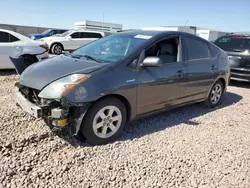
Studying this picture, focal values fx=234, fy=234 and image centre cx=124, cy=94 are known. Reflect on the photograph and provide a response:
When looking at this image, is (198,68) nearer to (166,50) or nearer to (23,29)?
(166,50)

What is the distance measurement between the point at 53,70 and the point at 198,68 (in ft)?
8.96

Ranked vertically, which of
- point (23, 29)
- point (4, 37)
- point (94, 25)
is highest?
point (94, 25)

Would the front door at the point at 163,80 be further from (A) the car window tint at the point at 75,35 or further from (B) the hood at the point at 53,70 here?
(A) the car window tint at the point at 75,35

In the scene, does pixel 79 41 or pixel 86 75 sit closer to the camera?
pixel 86 75

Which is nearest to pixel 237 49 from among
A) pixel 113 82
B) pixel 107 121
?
pixel 113 82

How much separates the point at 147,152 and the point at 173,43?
6.75 ft

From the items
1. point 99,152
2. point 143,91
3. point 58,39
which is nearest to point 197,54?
point 143,91

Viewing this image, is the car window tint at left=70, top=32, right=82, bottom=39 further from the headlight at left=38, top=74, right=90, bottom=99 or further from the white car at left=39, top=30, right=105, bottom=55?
the headlight at left=38, top=74, right=90, bottom=99

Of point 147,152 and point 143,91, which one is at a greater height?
point 143,91

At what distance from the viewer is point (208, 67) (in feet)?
15.7

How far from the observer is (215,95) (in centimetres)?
530

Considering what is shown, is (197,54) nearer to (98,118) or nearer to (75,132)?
(98,118)

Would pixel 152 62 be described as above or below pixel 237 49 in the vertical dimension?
below

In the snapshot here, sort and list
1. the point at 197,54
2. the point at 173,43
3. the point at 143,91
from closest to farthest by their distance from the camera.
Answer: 1. the point at 143,91
2. the point at 173,43
3. the point at 197,54
